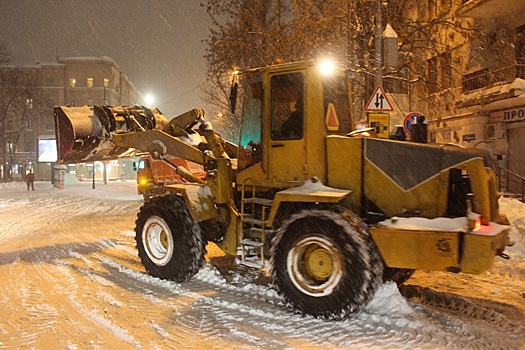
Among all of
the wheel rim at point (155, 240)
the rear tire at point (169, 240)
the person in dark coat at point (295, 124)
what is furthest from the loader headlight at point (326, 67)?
the wheel rim at point (155, 240)

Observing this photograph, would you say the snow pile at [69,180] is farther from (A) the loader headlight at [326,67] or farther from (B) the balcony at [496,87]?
(A) the loader headlight at [326,67]

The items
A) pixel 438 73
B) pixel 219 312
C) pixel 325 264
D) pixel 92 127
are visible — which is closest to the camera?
pixel 325 264

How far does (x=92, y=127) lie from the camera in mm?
9055

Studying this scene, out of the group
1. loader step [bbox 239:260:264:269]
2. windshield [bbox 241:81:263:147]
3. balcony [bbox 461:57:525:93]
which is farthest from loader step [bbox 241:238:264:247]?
balcony [bbox 461:57:525:93]

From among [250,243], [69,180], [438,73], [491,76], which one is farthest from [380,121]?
[69,180]

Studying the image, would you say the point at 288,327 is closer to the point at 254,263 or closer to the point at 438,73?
the point at 254,263

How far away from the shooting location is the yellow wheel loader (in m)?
5.42

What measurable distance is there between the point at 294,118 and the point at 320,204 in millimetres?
1177

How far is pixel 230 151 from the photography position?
841 centimetres

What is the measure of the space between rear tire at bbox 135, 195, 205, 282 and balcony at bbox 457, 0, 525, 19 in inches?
642

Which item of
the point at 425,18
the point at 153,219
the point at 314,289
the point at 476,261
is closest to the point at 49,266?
the point at 153,219

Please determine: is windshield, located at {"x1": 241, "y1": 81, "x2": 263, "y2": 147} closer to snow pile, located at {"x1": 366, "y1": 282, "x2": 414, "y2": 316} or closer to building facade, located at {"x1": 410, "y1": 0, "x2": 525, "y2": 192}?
snow pile, located at {"x1": 366, "y1": 282, "x2": 414, "y2": 316}

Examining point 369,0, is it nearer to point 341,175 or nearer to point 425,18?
point 425,18

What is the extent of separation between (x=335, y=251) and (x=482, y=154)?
79.2 inches
